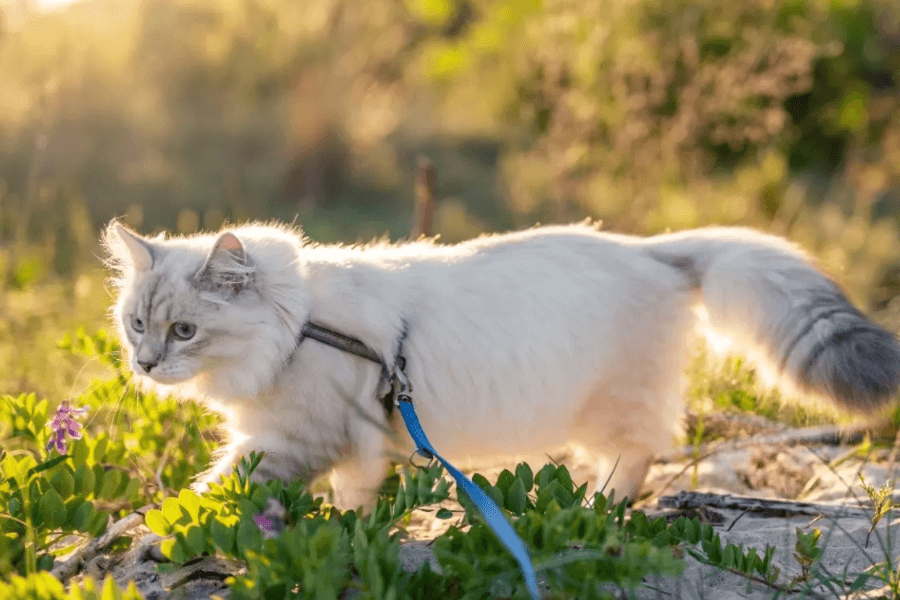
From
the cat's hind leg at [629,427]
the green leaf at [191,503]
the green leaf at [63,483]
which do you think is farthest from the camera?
the cat's hind leg at [629,427]

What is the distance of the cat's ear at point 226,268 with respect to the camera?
209 centimetres

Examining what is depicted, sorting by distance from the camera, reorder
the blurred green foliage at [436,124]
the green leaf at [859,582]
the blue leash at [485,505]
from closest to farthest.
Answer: the blue leash at [485,505]
the green leaf at [859,582]
the blurred green foliage at [436,124]

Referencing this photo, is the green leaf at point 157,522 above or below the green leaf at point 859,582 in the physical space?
below

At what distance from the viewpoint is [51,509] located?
192 centimetres

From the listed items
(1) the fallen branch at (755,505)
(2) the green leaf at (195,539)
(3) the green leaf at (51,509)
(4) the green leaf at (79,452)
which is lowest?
(1) the fallen branch at (755,505)

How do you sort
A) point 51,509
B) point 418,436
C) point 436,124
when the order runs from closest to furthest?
point 51,509 → point 418,436 → point 436,124

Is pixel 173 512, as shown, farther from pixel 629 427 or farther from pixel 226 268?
pixel 629 427

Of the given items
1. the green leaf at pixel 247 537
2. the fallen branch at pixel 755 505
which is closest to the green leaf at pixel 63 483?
the green leaf at pixel 247 537

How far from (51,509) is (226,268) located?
2.42 feet

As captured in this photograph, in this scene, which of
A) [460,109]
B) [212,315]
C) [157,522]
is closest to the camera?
[157,522]

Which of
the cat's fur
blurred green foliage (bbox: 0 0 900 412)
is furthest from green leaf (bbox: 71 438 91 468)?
blurred green foliage (bbox: 0 0 900 412)

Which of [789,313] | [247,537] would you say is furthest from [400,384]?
[789,313]

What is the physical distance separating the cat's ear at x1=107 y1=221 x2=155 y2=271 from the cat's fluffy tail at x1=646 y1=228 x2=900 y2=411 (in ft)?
5.31

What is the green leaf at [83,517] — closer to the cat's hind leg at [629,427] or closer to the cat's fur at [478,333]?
the cat's fur at [478,333]
